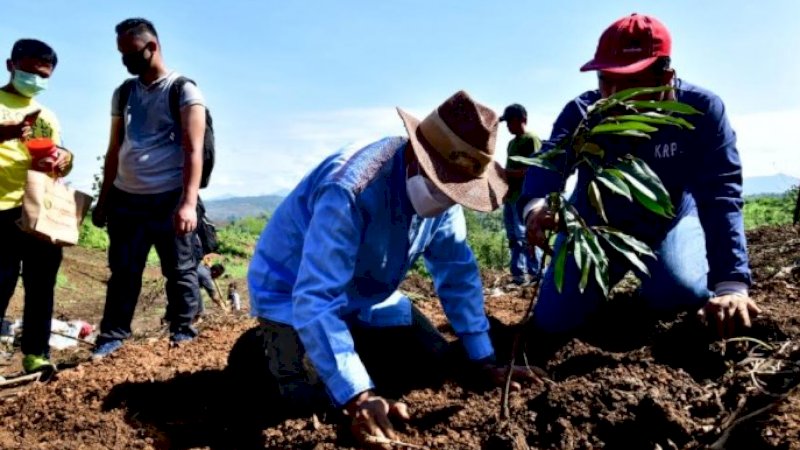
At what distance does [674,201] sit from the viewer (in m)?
2.85

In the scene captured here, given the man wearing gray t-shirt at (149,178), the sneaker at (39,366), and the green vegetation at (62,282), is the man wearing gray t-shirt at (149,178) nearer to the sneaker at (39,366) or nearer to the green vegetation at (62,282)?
the sneaker at (39,366)

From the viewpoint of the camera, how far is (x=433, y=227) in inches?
93.0

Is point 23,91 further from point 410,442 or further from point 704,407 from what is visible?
point 704,407

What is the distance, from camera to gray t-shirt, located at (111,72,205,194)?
10.3 feet

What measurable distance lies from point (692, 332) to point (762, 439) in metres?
0.95

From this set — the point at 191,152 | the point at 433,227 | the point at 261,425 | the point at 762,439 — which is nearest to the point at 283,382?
the point at 261,425

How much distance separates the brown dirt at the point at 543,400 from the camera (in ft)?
5.94

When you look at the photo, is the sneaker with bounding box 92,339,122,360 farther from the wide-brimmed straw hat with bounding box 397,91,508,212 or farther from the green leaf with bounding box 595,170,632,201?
the green leaf with bounding box 595,170,632,201

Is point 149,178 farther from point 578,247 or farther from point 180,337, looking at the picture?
point 578,247

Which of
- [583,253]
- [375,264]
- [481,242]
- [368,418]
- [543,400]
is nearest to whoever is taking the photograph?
[583,253]

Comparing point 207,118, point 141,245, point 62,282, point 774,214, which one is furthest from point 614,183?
point 774,214

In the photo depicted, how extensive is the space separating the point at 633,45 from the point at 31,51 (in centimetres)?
274

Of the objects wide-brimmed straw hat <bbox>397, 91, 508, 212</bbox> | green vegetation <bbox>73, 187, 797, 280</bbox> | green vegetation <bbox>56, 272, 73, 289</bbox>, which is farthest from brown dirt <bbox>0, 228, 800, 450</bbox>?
green vegetation <bbox>73, 187, 797, 280</bbox>

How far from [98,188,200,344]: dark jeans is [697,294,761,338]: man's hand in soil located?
2215mm
